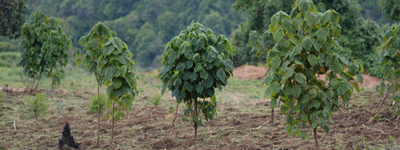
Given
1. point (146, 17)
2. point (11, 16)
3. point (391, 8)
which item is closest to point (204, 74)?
point (391, 8)

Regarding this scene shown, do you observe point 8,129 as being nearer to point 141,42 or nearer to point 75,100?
point 75,100

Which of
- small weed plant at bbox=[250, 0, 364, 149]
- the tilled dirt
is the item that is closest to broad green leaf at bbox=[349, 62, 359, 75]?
small weed plant at bbox=[250, 0, 364, 149]

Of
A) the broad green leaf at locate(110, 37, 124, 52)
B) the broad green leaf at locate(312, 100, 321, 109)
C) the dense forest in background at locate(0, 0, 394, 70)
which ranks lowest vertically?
the broad green leaf at locate(312, 100, 321, 109)

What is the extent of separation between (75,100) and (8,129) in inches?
88.1

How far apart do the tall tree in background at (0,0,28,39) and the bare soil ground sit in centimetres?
266

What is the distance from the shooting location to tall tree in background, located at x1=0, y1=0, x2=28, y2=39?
7.88 m

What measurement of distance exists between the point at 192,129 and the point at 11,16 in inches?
255

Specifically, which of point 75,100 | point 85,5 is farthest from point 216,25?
point 75,100

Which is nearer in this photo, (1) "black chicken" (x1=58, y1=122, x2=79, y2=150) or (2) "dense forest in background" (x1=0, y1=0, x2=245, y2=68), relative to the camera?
(1) "black chicken" (x1=58, y1=122, x2=79, y2=150)

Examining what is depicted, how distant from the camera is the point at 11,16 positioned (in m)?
8.23

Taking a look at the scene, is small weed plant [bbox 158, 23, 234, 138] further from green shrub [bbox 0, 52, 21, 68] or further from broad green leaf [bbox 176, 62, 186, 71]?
green shrub [bbox 0, 52, 21, 68]

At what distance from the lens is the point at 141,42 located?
123 feet

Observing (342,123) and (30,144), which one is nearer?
(30,144)

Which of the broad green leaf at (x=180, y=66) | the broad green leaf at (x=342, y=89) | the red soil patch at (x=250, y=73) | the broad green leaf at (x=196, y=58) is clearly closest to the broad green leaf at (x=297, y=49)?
the broad green leaf at (x=342, y=89)
